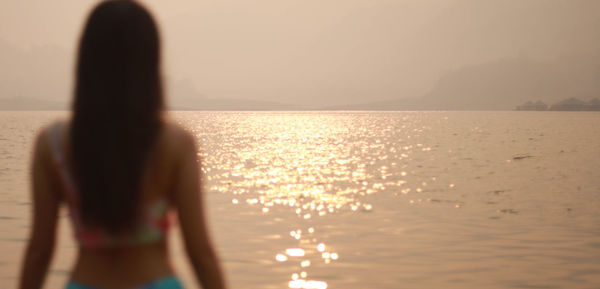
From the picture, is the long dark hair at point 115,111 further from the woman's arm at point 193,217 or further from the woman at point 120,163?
the woman's arm at point 193,217

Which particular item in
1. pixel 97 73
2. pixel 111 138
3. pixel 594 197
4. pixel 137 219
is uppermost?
pixel 97 73

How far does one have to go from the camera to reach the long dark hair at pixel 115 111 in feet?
8.39

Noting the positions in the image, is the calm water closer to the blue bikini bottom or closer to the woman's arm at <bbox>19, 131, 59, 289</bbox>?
the woman's arm at <bbox>19, 131, 59, 289</bbox>

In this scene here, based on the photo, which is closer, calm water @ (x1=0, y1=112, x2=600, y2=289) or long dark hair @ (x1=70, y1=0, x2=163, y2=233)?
long dark hair @ (x1=70, y1=0, x2=163, y2=233)

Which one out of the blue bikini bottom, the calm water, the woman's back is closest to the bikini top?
the woman's back

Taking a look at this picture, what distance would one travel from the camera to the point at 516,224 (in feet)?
64.0

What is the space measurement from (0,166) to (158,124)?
38198 mm

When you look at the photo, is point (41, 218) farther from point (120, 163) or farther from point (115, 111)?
Answer: point (115, 111)

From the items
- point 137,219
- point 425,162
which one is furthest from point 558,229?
point 425,162

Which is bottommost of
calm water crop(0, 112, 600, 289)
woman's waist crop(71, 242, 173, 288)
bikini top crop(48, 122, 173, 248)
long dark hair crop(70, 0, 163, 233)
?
calm water crop(0, 112, 600, 289)

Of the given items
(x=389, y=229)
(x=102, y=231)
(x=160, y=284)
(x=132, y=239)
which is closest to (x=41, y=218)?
(x=102, y=231)

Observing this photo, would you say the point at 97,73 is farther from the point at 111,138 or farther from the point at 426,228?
the point at 426,228

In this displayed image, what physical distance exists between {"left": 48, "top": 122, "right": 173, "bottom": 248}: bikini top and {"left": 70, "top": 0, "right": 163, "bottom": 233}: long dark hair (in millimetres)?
37

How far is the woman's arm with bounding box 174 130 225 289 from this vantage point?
259cm
